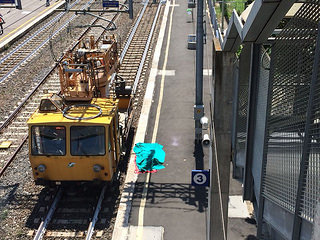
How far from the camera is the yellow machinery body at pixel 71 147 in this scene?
11.2m

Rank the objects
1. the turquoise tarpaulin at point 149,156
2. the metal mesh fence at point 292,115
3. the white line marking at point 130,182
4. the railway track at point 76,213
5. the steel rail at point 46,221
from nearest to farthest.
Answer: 1. the metal mesh fence at point 292,115
2. the steel rail at point 46,221
3. the railway track at point 76,213
4. the white line marking at point 130,182
5. the turquoise tarpaulin at point 149,156

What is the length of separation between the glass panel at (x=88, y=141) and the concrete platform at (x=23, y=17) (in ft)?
55.9

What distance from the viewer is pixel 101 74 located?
46.6ft

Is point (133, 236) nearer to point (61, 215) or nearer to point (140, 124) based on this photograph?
point (61, 215)

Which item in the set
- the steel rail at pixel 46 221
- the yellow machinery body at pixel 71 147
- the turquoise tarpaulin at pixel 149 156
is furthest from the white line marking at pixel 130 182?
the steel rail at pixel 46 221

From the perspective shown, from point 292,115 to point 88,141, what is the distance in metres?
7.43

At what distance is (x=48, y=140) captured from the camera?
37.2 feet

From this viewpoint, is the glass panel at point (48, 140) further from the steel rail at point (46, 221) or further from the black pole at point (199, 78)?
the black pole at point (199, 78)

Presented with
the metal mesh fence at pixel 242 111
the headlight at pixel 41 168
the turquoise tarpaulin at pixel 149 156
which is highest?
the metal mesh fence at pixel 242 111

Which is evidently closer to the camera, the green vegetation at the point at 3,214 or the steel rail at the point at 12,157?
the green vegetation at the point at 3,214

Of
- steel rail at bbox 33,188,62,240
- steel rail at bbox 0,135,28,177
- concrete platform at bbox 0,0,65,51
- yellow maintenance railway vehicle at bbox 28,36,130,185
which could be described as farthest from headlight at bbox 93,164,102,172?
concrete platform at bbox 0,0,65,51

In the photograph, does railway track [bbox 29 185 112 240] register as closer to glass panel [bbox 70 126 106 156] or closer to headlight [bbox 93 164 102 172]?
headlight [bbox 93 164 102 172]

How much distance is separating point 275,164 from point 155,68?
18563 millimetres

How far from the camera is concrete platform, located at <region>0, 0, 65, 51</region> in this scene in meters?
28.5
